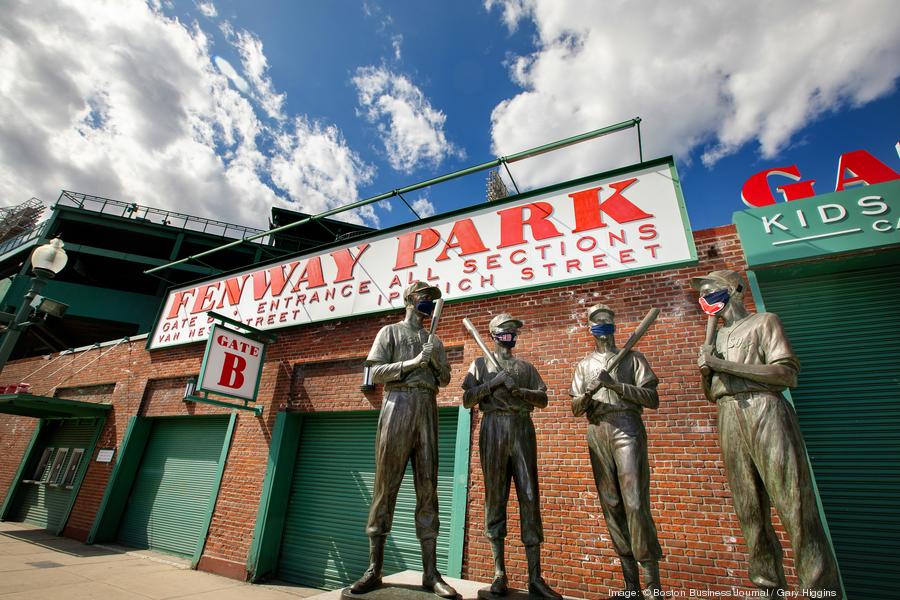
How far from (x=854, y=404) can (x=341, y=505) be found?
23.4 ft

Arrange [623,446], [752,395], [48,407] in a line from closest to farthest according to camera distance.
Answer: [752,395] < [623,446] < [48,407]

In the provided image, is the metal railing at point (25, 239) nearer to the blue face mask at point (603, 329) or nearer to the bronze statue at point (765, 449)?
the blue face mask at point (603, 329)

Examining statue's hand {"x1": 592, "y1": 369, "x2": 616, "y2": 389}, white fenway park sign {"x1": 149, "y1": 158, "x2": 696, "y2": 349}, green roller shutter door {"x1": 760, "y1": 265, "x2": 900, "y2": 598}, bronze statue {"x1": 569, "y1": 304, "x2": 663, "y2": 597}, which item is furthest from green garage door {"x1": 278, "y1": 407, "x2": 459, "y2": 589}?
green roller shutter door {"x1": 760, "y1": 265, "x2": 900, "y2": 598}

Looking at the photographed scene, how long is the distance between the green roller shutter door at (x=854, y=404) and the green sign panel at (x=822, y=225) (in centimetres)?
55

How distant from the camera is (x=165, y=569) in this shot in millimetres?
7180

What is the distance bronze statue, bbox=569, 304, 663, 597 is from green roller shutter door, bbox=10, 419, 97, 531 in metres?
12.0

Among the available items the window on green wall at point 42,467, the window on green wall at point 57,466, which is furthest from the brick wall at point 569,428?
the window on green wall at point 42,467

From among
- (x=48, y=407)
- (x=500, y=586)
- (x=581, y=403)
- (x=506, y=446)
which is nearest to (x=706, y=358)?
(x=581, y=403)

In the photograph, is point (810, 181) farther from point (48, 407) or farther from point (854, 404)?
point (48, 407)

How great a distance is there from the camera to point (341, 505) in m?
6.96

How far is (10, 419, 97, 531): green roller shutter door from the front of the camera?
10102 millimetres

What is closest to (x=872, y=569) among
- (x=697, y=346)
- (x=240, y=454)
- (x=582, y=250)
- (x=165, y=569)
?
(x=697, y=346)

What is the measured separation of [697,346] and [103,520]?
1171 centimetres

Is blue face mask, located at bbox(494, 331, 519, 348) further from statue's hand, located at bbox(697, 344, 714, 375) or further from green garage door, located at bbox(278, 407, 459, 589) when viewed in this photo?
green garage door, located at bbox(278, 407, 459, 589)
